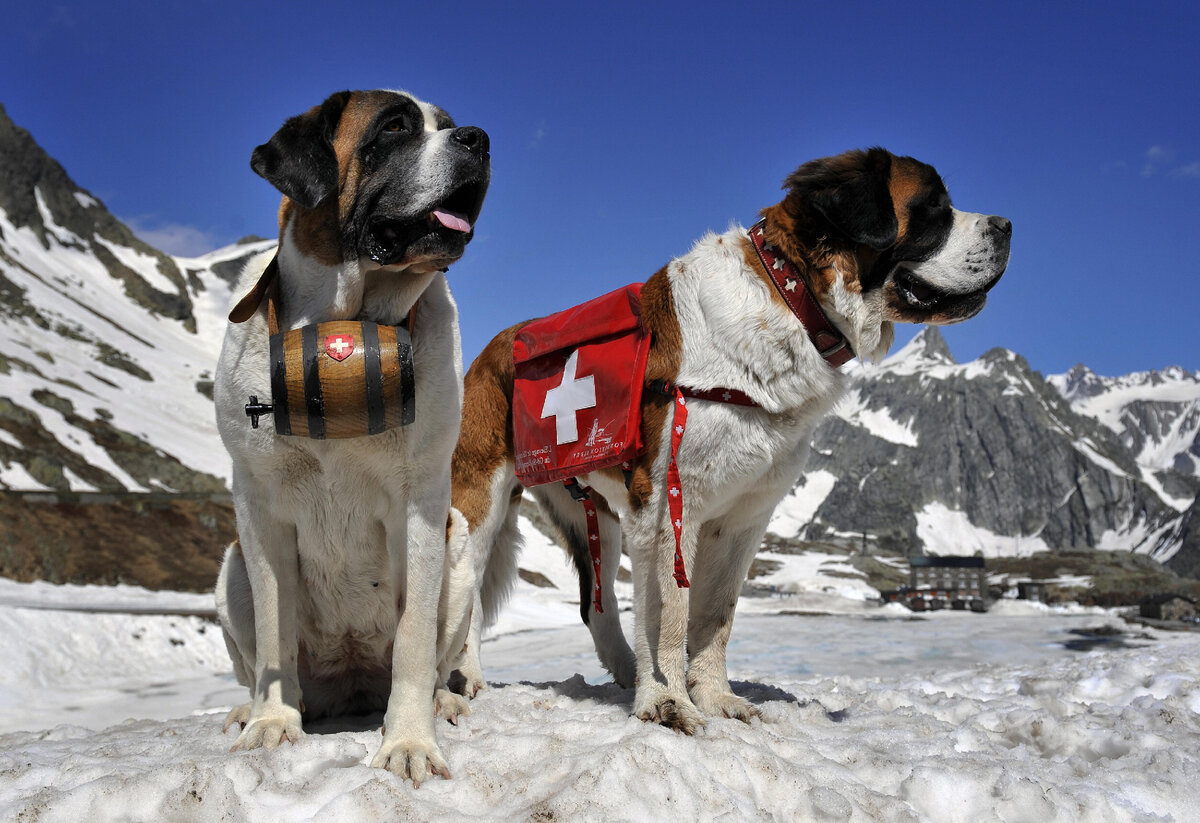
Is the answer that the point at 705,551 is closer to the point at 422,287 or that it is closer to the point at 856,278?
the point at 856,278

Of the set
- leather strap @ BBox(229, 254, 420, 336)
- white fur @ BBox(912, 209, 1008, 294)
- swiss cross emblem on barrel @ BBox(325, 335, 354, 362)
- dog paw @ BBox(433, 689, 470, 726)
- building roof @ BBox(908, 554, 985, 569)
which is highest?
white fur @ BBox(912, 209, 1008, 294)

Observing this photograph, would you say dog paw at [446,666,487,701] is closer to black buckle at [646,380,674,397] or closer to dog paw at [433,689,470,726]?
dog paw at [433,689,470,726]

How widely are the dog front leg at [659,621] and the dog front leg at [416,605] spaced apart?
3.39 feet

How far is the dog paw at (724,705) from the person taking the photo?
4051 mm

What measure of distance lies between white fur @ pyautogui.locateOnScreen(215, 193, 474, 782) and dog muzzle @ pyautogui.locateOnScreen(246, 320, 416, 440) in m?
0.14

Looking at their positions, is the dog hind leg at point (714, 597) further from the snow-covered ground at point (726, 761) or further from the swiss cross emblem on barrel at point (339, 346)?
the swiss cross emblem on barrel at point (339, 346)

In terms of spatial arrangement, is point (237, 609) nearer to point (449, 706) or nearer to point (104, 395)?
point (449, 706)

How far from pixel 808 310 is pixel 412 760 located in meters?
2.61

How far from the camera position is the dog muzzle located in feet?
10.4

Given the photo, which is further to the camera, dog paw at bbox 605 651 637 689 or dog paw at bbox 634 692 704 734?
dog paw at bbox 605 651 637 689

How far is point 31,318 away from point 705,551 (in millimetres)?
74401

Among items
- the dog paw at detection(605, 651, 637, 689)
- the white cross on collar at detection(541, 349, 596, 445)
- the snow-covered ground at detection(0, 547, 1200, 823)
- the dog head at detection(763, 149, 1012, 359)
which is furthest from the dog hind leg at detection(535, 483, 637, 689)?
the dog head at detection(763, 149, 1012, 359)

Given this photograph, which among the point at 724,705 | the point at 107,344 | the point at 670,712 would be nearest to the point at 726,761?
the point at 670,712

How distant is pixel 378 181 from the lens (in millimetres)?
3338
